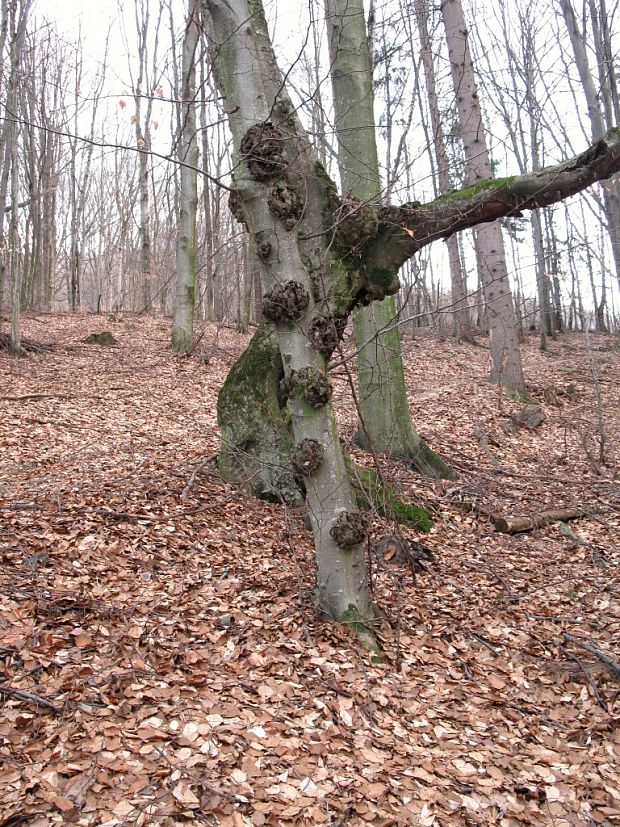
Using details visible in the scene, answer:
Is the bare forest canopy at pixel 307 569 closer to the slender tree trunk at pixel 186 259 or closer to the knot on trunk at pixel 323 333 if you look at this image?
the knot on trunk at pixel 323 333

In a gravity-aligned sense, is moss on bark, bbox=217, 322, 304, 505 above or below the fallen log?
above

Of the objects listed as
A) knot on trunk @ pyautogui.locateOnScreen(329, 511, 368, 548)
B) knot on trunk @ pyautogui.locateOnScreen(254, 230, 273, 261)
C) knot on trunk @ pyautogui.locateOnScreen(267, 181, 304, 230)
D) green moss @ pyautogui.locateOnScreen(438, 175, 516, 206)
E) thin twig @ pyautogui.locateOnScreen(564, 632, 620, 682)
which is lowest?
thin twig @ pyautogui.locateOnScreen(564, 632, 620, 682)

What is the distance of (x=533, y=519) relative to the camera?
563cm

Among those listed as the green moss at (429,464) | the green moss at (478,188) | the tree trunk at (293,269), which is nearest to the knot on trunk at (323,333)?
the tree trunk at (293,269)

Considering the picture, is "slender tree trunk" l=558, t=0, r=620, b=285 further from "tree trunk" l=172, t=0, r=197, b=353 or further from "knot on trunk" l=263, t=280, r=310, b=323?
"knot on trunk" l=263, t=280, r=310, b=323

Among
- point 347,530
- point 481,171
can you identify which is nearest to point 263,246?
point 347,530

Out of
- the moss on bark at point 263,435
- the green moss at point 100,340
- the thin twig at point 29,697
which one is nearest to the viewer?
the thin twig at point 29,697

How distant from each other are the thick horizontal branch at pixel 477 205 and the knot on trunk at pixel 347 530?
72.5 inches

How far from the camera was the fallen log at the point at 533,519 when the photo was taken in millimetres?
5539

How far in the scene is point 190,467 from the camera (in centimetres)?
575

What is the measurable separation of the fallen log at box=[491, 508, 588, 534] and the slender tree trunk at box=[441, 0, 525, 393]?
3.80 m

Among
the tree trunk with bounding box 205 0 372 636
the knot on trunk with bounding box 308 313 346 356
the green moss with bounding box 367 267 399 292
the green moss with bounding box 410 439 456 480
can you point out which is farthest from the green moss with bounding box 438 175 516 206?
the green moss with bounding box 410 439 456 480

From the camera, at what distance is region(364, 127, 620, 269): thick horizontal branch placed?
3.85m

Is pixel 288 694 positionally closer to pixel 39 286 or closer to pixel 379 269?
pixel 379 269
